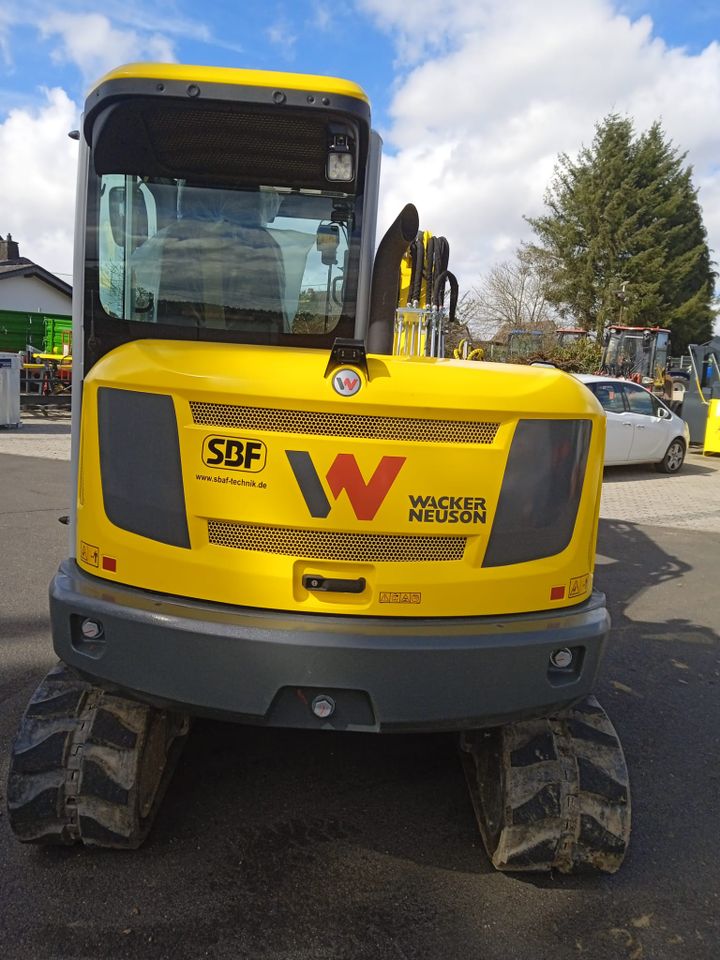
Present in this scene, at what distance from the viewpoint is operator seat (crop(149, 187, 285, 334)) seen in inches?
131

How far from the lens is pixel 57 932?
2.53 m

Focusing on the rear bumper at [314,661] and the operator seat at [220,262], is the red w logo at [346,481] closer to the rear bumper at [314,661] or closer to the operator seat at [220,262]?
the rear bumper at [314,661]

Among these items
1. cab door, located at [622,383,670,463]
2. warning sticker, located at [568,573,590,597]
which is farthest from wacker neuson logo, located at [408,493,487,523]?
cab door, located at [622,383,670,463]

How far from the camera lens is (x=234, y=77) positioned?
9.30 feet

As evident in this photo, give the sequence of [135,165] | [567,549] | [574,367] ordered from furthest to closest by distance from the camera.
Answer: [574,367]
[135,165]
[567,549]

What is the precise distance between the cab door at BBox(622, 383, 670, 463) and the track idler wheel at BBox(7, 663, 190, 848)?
12617 millimetres

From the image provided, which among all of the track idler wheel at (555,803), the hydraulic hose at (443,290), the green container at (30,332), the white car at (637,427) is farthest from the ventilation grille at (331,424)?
the green container at (30,332)

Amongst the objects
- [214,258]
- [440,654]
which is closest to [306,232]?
[214,258]

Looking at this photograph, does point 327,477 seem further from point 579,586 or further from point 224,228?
point 224,228

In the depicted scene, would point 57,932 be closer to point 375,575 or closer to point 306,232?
point 375,575

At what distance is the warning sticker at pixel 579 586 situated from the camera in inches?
110

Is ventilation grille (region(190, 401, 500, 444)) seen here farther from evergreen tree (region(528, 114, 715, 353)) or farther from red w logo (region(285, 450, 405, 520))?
evergreen tree (region(528, 114, 715, 353))

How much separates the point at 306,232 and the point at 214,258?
40 centimetres

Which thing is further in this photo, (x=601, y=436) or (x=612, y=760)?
(x=612, y=760)
